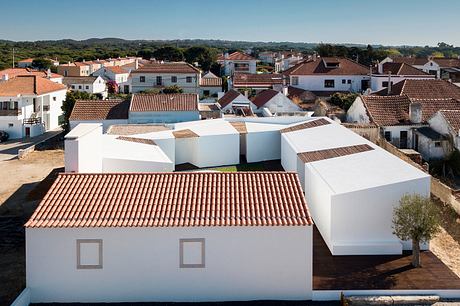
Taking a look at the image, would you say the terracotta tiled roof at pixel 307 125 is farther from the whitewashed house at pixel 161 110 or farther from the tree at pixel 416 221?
the tree at pixel 416 221

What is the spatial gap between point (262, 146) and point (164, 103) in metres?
11.4

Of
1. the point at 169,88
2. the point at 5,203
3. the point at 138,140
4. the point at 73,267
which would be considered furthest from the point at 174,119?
the point at 73,267

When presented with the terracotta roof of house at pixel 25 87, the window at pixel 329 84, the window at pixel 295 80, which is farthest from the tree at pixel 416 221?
the window at pixel 329 84

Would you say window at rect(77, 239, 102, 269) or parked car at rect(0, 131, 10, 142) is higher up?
parked car at rect(0, 131, 10, 142)

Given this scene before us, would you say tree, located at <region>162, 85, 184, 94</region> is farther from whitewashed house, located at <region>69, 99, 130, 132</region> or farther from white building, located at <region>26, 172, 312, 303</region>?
white building, located at <region>26, 172, 312, 303</region>

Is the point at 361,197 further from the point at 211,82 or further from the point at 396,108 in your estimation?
the point at 211,82

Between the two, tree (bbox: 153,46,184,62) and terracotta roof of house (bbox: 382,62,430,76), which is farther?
tree (bbox: 153,46,184,62)

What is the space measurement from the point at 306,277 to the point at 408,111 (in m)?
22.7

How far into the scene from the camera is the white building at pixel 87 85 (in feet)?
226

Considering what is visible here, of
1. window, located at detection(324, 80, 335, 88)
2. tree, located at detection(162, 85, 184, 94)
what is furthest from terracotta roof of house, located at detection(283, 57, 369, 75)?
tree, located at detection(162, 85, 184, 94)

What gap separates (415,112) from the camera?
32375 millimetres

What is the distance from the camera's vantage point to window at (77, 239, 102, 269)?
13547 millimetres

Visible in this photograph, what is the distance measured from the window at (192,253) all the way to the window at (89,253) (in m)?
2.11

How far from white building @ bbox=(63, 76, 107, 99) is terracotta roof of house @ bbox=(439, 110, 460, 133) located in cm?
4724
